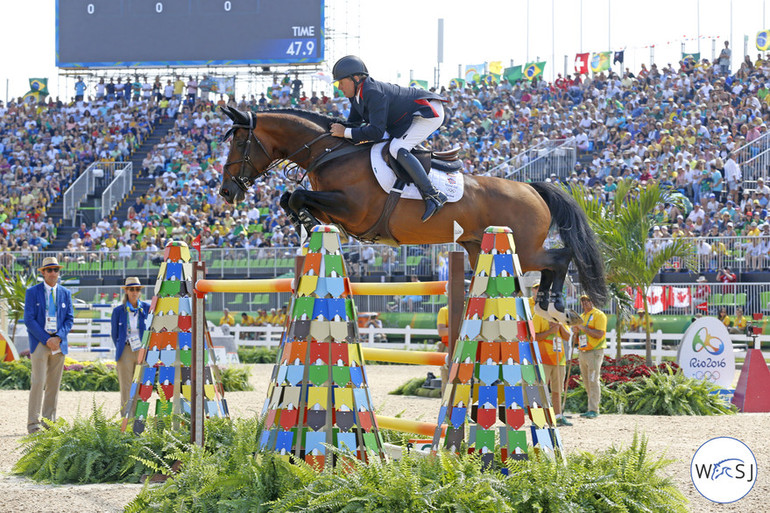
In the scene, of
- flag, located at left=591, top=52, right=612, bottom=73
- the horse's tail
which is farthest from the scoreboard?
the horse's tail

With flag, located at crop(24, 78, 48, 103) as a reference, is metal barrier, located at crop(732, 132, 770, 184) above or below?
below

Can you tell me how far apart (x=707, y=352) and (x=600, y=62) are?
2559cm

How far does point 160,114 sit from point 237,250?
654 inches

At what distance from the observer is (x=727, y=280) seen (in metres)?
19.5

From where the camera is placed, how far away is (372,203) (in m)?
7.58

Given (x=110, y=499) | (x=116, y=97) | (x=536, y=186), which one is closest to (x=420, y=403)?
(x=536, y=186)

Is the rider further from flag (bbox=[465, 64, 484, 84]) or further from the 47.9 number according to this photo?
flag (bbox=[465, 64, 484, 84])

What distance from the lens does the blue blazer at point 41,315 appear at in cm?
953

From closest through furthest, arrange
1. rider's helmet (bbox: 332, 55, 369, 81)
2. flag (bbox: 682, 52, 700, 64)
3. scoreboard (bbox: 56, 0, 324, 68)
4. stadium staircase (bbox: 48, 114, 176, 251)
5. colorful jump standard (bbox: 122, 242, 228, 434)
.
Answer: colorful jump standard (bbox: 122, 242, 228, 434) → rider's helmet (bbox: 332, 55, 369, 81) → stadium staircase (bbox: 48, 114, 176, 251) → flag (bbox: 682, 52, 700, 64) → scoreboard (bbox: 56, 0, 324, 68)

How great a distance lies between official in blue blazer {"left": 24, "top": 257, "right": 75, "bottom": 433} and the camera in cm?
952

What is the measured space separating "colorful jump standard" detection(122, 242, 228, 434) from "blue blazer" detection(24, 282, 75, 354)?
9.46 ft

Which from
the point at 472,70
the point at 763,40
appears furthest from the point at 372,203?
the point at 472,70

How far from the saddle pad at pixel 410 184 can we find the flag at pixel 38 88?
3661 centimetres

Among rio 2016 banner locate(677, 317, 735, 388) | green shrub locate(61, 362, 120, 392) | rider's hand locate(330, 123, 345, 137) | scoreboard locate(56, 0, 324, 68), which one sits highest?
scoreboard locate(56, 0, 324, 68)
